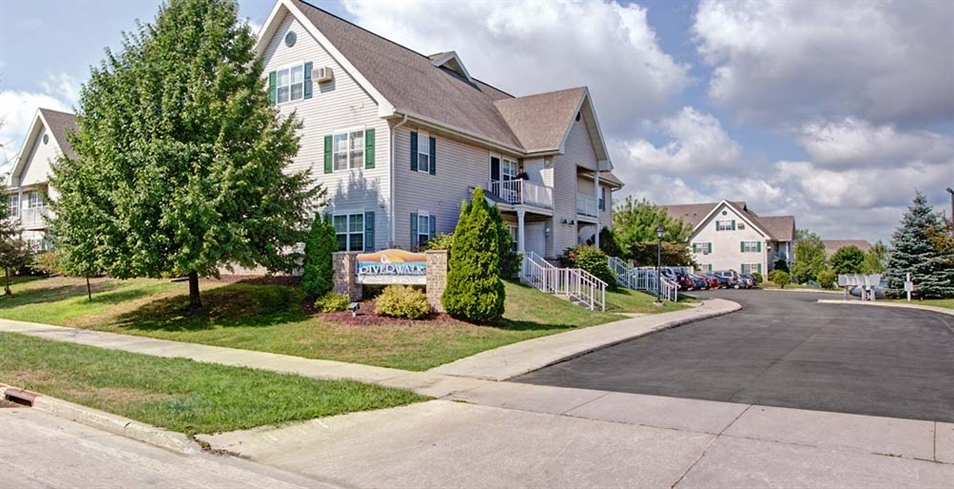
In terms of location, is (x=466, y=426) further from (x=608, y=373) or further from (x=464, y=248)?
(x=464, y=248)

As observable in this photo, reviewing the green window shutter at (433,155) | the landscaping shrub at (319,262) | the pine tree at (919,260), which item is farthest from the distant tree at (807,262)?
the landscaping shrub at (319,262)

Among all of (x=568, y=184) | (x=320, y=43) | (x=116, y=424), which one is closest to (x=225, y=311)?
(x=320, y=43)

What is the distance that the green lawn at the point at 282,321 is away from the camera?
13.9 m

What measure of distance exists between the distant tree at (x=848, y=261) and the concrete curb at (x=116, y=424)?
A: 250 ft

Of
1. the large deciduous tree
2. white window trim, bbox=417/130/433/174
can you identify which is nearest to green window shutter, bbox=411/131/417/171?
white window trim, bbox=417/130/433/174

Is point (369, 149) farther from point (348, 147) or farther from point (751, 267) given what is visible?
point (751, 267)

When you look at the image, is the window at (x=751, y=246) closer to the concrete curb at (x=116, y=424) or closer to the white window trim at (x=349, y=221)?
the white window trim at (x=349, y=221)

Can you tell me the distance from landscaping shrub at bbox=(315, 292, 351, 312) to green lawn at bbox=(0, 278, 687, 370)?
2.02ft

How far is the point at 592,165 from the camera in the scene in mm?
33719

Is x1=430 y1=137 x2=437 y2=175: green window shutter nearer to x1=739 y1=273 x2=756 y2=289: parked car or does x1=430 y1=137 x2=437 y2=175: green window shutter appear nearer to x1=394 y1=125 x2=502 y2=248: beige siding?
x1=394 y1=125 x2=502 y2=248: beige siding

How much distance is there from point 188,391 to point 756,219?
80.7 m

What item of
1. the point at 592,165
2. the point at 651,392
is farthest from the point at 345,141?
the point at 651,392

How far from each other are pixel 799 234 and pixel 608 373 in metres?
94.7

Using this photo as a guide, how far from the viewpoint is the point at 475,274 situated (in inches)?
656
